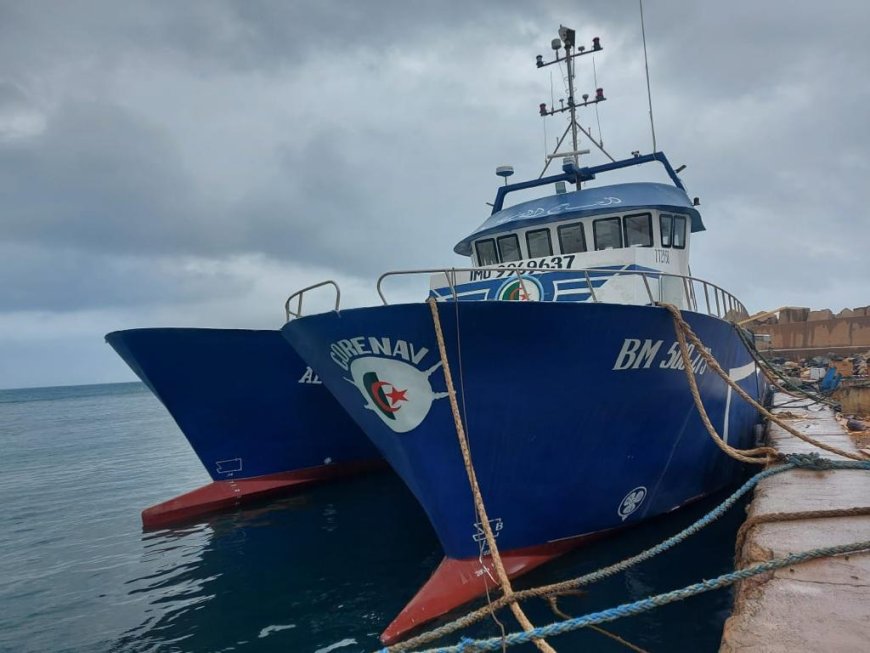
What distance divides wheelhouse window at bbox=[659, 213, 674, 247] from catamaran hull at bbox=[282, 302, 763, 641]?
Answer: 2.75m

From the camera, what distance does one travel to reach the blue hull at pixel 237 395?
9.01m

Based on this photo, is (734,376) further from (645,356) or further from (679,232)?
(645,356)

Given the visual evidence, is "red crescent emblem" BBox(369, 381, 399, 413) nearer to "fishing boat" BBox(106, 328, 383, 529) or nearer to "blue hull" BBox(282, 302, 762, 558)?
"blue hull" BBox(282, 302, 762, 558)

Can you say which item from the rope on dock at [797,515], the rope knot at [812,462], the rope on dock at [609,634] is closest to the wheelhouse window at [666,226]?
the rope knot at [812,462]

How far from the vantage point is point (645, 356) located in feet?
18.4

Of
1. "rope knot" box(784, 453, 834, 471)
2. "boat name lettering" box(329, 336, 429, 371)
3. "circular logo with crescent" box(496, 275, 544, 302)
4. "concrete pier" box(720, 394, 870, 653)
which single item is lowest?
"concrete pier" box(720, 394, 870, 653)

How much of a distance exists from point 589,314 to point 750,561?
230 cm

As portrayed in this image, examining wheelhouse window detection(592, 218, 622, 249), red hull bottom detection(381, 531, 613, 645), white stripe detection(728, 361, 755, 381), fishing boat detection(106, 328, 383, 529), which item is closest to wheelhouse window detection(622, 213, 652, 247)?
wheelhouse window detection(592, 218, 622, 249)

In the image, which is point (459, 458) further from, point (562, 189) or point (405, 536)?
point (562, 189)

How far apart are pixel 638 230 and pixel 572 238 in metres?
0.96

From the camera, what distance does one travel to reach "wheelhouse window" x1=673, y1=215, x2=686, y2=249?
884 centimetres

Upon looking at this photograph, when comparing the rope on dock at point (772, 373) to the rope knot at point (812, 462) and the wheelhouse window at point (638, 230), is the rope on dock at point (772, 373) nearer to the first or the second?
the wheelhouse window at point (638, 230)

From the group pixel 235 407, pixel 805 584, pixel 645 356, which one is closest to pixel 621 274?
pixel 645 356

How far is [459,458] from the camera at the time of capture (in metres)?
5.27
